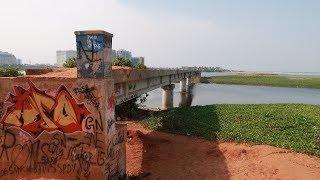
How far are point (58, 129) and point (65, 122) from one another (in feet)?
1.06

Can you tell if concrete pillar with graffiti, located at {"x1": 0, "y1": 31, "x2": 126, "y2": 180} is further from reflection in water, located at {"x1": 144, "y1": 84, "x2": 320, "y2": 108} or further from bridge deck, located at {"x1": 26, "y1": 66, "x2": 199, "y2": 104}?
reflection in water, located at {"x1": 144, "y1": 84, "x2": 320, "y2": 108}

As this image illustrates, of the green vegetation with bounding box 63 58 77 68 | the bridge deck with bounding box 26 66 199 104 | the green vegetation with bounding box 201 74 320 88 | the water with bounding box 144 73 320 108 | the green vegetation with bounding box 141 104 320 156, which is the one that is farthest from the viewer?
the green vegetation with bounding box 201 74 320 88

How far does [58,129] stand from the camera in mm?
11102

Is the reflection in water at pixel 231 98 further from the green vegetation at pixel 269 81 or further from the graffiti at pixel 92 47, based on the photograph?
the graffiti at pixel 92 47

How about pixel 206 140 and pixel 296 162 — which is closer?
pixel 296 162

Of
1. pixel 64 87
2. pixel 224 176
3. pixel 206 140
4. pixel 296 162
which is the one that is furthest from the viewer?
pixel 206 140

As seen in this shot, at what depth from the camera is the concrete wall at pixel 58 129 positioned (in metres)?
10.8

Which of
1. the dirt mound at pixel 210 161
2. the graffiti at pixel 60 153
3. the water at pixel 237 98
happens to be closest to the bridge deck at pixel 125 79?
the graffiti at pixel 60 153

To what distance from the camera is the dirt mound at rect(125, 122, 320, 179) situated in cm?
1337

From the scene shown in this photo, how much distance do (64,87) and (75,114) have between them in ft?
2.82

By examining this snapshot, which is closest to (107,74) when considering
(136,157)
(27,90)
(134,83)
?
(27,90)

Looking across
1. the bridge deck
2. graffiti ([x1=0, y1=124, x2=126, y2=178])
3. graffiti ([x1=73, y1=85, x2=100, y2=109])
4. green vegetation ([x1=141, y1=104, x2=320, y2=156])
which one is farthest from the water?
graffiti ([x1=73, y1=85, x2=100, y2=109])

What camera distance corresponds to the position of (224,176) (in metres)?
13.2

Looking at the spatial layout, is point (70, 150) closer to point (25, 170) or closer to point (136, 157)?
point (25, 170)
